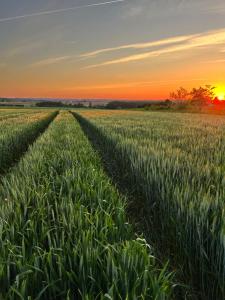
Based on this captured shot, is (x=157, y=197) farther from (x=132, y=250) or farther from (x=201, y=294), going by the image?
(x=132, y=250)

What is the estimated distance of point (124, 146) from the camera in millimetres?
8094

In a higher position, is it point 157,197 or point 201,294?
point 157,197

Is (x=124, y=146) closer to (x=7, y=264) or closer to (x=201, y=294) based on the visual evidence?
(x=201, y=294)

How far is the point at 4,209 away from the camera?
11.0 ft

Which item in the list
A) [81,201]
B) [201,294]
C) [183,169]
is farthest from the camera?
[183,169]

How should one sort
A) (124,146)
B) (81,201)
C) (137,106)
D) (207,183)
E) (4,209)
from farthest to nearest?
(137,106)
(124,146)
(207,183)
(81,201)
(4,209)

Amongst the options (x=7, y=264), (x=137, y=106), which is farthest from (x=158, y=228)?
(x=137, y=106)

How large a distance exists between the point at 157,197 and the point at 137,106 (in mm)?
107237

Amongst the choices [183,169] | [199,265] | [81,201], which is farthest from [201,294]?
[183,169]

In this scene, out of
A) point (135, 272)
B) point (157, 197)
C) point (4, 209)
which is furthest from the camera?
point (157, 197)

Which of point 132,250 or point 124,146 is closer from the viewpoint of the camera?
point 132,250

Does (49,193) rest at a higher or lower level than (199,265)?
higher

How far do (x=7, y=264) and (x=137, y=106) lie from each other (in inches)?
4315

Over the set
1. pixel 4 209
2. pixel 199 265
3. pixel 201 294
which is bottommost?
pixel 201 294
